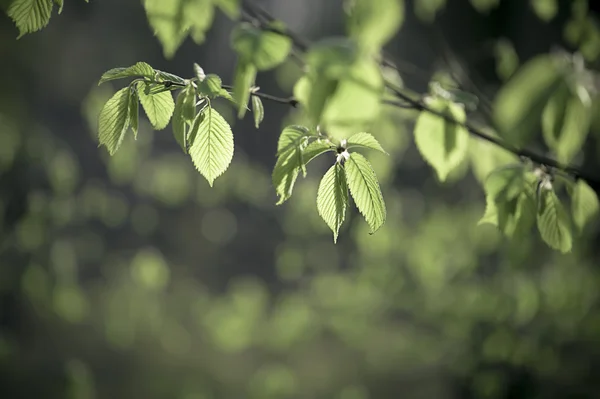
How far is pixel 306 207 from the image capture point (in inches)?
129

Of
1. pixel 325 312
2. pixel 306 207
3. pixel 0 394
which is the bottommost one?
pixel 0 394

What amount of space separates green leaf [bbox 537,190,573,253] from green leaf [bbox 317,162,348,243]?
34 centimetres

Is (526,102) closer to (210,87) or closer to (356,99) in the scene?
(356,99)

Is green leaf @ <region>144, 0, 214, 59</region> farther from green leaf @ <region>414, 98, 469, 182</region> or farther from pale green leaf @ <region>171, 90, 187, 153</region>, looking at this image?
green leaf @ <region>414, 98, 469, 182</region>

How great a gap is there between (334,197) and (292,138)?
10 cm

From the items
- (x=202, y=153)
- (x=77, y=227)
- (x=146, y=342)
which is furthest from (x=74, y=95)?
(x=202, y=153)

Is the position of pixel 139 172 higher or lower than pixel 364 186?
lower

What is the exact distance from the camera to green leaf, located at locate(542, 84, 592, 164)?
524 millimetres

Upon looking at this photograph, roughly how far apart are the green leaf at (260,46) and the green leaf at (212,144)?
8.0 inches

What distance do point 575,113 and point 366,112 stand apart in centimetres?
24

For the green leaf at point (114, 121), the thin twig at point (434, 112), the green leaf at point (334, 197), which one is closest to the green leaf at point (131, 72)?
the green leaf at point (114, 121)

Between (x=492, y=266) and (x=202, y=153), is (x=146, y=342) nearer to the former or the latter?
(x=492, y=266)

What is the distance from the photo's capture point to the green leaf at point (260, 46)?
53 centimetres

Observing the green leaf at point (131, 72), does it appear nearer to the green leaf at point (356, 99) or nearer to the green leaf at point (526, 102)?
the green leaf at point (356, 99)
